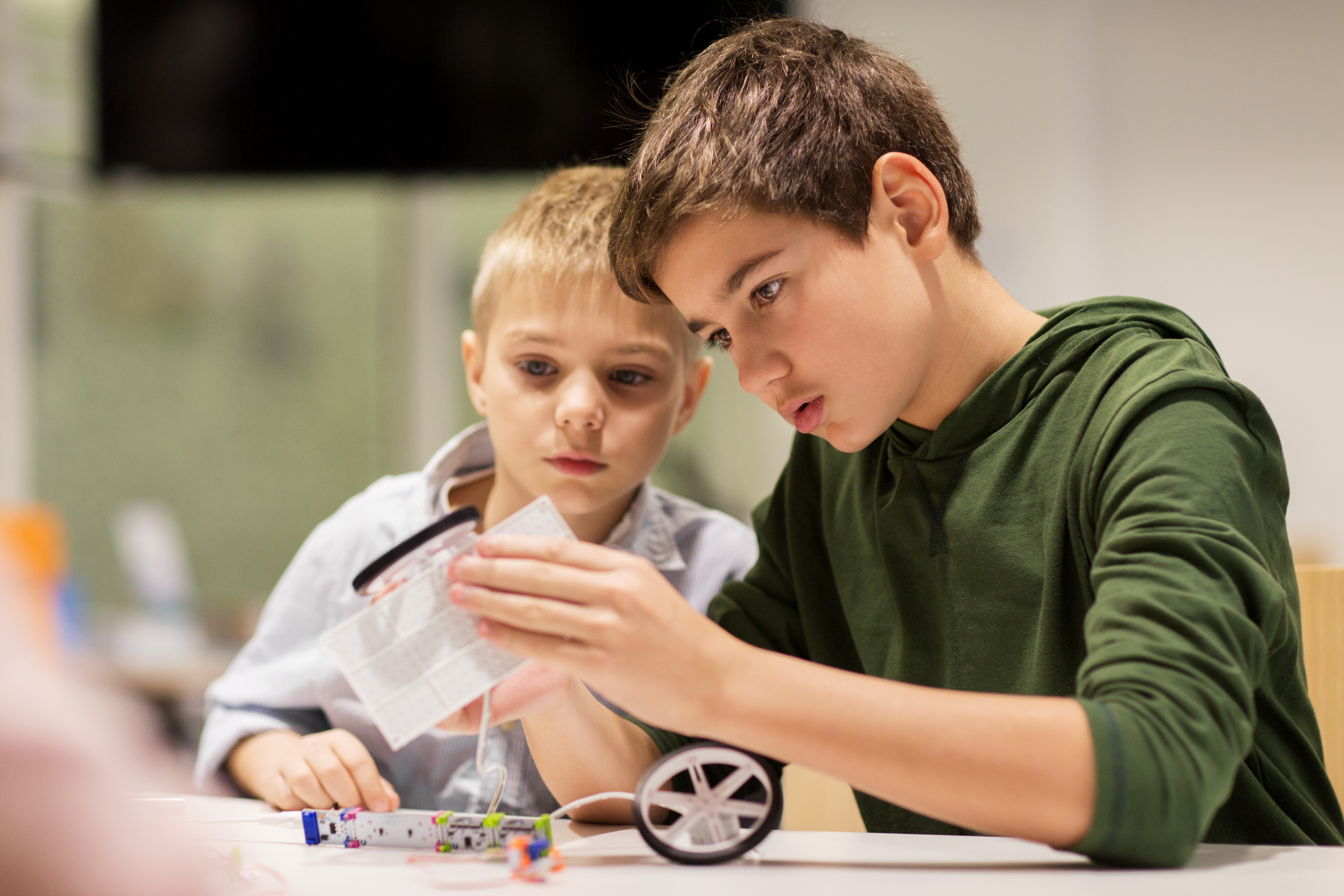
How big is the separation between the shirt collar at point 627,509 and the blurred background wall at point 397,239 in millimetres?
1491

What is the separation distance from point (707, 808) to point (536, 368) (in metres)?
0.58

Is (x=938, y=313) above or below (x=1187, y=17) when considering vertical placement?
below

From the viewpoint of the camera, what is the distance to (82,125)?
3145 millimetres

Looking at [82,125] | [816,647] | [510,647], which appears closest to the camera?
[510,647]

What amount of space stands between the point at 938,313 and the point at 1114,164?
208 cm

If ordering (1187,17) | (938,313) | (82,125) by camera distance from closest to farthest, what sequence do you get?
(938,313) → (1187,17) → (82,125)

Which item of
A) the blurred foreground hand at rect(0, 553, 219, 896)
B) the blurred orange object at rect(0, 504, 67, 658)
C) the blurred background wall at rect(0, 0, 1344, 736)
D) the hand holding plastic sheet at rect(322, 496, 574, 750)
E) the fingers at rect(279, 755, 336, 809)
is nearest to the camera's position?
the blurred foreground hand at rect(0, 553, 219, 896)

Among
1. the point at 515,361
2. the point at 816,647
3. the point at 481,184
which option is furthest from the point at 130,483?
the point at 816,647

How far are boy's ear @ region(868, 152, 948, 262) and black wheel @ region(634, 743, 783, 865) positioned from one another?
453 mm

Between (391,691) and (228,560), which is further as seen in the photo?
(228,560)

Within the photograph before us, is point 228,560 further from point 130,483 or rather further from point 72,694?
point 72,694

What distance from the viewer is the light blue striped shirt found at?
120 centimetres

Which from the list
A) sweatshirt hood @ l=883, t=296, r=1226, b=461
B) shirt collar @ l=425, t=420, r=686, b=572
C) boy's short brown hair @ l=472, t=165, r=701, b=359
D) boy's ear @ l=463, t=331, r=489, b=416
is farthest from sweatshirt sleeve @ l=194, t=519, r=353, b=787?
sweatshirt hood @ l=883, t=296, r=1226, b=461

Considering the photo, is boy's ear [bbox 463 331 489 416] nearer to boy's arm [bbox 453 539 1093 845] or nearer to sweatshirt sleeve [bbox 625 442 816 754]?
sweatshirt sleeve [bbox 625 442 816 754]
